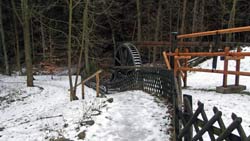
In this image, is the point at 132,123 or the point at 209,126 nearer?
the point at 209,126

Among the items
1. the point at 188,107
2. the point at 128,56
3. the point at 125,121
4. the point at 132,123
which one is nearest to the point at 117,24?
the point at 128,56

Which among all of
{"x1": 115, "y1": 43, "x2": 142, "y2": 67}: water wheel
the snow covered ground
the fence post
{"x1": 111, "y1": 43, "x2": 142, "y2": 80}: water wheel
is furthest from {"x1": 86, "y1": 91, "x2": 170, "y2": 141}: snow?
{"x1": 115, "y1": 43, "x2": 142, "y2": 67}: water wheel

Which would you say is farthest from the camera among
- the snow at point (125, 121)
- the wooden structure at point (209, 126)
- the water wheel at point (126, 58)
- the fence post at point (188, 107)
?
the water wheel at point (126, 58)

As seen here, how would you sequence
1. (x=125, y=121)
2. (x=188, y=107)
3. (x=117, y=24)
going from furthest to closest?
(x=117, y=24) < (x=125, y=121) < (x=188, y=107)

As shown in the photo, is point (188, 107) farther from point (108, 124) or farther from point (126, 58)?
point (126, 58)

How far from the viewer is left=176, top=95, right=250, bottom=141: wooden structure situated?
292 cm

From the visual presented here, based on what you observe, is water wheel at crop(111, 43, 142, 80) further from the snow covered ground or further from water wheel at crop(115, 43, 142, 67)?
the snow covered ground

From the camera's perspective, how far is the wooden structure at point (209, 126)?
292 centimetres

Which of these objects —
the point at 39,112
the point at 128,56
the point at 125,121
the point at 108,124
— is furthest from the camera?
the point at 128,56

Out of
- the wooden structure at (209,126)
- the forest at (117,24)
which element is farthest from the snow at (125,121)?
the forest at (117,24)

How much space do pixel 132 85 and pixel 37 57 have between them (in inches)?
982

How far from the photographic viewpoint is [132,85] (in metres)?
15.4

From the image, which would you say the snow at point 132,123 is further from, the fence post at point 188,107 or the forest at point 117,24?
the forest at point 117,24

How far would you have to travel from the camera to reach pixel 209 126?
137 inches
